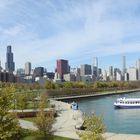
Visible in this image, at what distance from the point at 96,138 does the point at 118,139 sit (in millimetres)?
10164


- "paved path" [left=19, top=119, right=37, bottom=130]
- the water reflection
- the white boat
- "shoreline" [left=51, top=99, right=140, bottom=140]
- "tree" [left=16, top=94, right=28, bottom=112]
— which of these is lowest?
the water reflection

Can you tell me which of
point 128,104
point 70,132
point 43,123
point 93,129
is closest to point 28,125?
point 70,132

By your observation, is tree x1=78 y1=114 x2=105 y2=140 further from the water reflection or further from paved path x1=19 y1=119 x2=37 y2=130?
the water reflection

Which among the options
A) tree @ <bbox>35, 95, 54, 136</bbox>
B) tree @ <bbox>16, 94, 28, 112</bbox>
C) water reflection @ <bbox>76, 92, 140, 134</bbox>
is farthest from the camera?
tree @ <bbox>16, 94, 28, 112</bbox>

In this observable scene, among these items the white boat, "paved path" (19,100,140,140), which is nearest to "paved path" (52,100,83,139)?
"paved path" (19,100,140,140)

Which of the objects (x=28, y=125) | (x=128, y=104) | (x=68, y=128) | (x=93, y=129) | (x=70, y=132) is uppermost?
(x=93, y=129)

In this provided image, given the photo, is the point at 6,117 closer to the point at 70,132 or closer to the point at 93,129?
the point at 93,129

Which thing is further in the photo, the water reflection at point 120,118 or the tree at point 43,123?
the water reflection at point 120,118

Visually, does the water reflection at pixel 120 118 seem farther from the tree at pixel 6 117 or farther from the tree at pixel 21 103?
the tree at pixel 6 117

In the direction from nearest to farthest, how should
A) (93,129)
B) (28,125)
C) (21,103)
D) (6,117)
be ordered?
(93,129), (6,117), (28,125), (21,103)

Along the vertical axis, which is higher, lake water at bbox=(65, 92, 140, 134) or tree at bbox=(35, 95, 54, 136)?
tree at bbox=(35, 95, 54, 136)

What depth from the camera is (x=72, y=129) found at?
41062 mm

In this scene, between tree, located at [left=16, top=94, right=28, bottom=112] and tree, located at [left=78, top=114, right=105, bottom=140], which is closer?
tree, located at [left=78, top=114, right=105, bottom=140]

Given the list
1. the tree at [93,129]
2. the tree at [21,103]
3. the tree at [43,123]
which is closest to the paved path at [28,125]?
the tree at [43,123]
